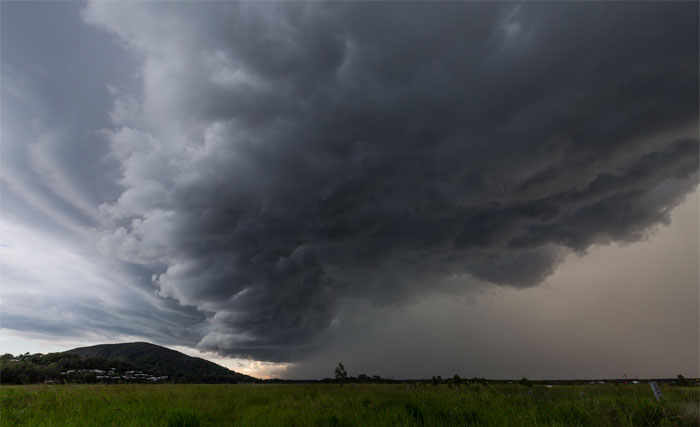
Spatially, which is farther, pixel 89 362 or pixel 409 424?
pixel 89 362

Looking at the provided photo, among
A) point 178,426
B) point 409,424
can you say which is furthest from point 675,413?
point 178,426

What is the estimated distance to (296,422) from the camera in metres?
10.3

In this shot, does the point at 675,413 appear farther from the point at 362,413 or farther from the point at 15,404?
the point at 15,404

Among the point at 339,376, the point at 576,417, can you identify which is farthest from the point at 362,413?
the point at 339,376

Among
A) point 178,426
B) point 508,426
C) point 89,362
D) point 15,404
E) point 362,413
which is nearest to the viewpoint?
point 508,426

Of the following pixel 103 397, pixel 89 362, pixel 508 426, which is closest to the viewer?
pixel 508 426

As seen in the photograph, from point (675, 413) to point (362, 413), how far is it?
33.3ft

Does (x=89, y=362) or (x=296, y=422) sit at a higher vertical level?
(x=89, y=362)

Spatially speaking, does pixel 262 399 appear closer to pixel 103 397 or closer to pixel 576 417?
pixel 103 397

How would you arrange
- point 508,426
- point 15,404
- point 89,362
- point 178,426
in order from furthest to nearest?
point 89,362
point 15,404
point 178,426
point 508,426

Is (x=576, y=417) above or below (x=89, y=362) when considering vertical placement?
below

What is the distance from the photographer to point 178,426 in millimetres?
9562

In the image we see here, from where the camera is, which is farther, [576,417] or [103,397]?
[103,397]

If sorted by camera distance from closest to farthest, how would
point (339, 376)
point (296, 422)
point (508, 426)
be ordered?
1. point (508, 426)
2. point (296, 422)
3. point (339, 376)
